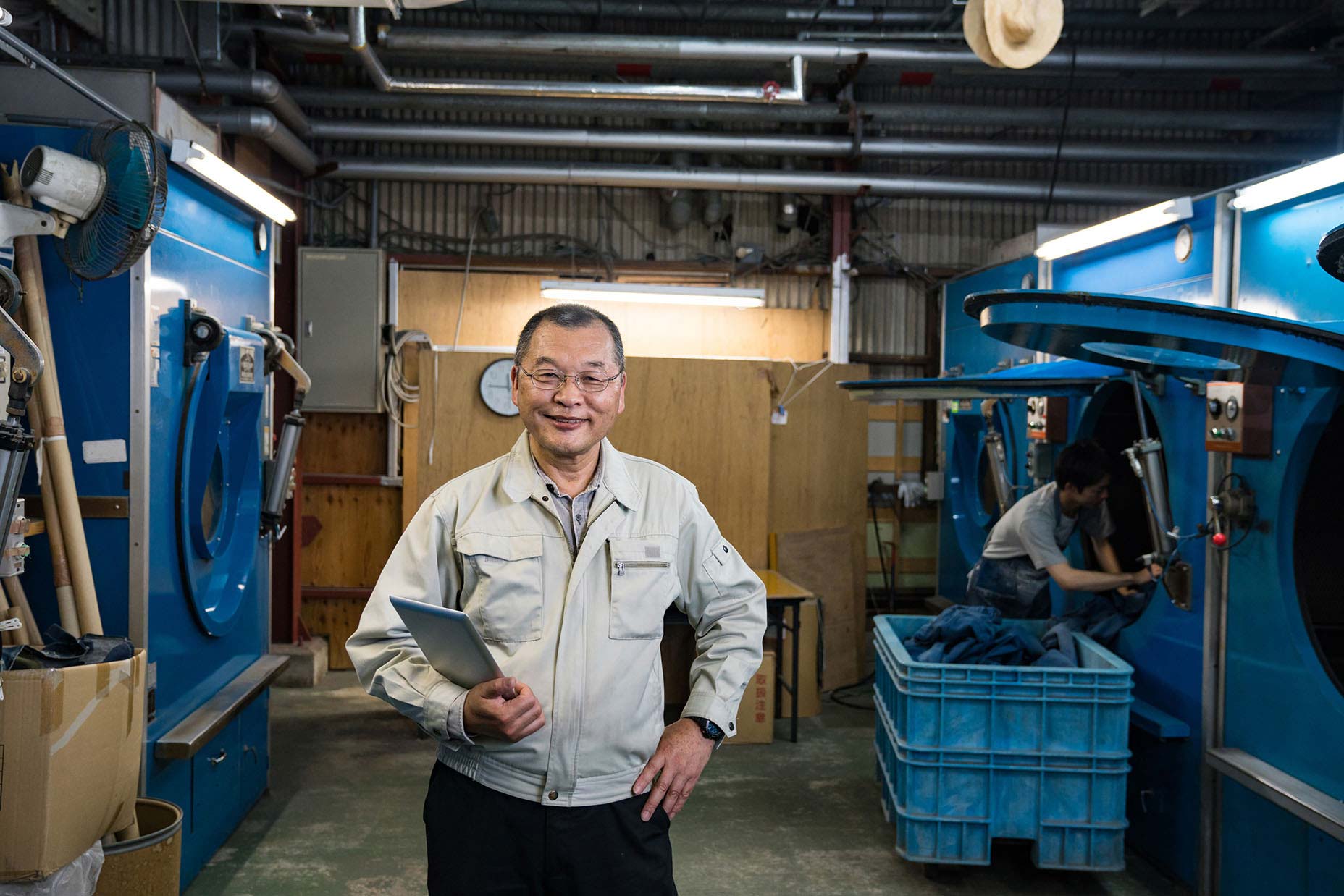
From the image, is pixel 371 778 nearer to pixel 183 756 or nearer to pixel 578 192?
pixel 183 756

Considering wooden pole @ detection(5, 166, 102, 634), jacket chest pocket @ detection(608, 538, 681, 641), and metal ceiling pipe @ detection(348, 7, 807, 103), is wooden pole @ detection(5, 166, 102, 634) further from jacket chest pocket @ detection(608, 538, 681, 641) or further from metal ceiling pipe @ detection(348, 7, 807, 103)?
metal ceiling pipe @ detection(348, 7, 807, 103)

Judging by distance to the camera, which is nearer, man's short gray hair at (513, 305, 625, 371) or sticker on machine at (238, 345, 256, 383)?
man's short gray hair at (513, 305, 625, 371)

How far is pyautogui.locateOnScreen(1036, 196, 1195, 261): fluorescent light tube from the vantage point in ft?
12.8

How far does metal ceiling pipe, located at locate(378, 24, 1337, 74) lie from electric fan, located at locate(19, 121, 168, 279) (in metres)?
3.24

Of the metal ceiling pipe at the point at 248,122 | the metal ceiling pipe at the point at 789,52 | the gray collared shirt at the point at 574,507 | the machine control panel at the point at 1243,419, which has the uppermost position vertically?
the metal ceiling pipe at the point at 789,52

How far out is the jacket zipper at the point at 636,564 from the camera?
78.5 inches

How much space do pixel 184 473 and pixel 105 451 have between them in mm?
351

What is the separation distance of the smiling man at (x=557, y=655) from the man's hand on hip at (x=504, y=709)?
1 centimetres

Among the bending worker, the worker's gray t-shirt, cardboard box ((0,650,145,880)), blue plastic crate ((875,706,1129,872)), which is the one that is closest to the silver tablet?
cardboard box ((0,650,145,880))

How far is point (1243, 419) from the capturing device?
3.36 metres

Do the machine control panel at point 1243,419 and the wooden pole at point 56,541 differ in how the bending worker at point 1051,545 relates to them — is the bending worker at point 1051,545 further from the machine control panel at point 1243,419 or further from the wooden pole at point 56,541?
the wooden pole at point 56,541

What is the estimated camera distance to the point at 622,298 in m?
6.34

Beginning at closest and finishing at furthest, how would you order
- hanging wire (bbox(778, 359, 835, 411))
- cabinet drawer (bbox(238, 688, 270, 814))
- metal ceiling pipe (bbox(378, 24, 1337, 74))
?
cabinet drawer (bbox(238, 688, 270, 814)) < metal ceiling pipe (bbox(378, 24, 1337, 74)) < hanging wire (bbox(778, 359, 835, 411))

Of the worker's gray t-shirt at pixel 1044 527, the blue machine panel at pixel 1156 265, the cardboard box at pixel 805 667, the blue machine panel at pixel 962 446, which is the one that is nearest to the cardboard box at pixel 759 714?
the cardboard box at pixel 805 667
